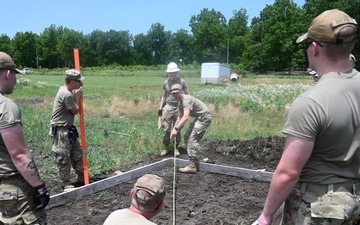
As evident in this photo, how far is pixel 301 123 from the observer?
6.78ft

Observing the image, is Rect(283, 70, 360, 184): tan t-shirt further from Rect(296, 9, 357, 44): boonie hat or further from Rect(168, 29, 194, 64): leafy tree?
Rect(168, 29, 194, 64): leafy tree

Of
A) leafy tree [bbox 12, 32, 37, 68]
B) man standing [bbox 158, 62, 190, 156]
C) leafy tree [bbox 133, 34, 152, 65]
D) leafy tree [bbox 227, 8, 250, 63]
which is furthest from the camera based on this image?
leafy tree [bbox 133, 34, 152, 65]

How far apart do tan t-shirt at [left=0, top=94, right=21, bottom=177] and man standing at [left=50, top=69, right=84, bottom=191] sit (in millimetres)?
2623

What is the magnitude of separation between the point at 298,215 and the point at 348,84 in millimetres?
908

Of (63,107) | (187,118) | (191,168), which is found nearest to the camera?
(63,107)

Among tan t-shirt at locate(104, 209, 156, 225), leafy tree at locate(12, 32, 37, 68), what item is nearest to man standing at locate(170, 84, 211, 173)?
tan t-shirt at locate(104, 209, 156, 225)

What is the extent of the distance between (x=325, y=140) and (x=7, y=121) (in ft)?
8.25

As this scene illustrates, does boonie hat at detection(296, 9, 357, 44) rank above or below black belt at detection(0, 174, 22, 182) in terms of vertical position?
above

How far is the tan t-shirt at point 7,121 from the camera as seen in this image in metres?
2.95

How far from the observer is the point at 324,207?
217cm

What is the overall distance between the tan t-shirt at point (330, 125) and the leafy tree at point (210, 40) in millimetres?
89380

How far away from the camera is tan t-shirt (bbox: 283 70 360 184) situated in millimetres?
2062

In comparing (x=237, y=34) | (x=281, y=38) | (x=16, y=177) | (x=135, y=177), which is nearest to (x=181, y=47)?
(x=237, y=34)

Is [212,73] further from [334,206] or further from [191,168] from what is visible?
[334,206]
